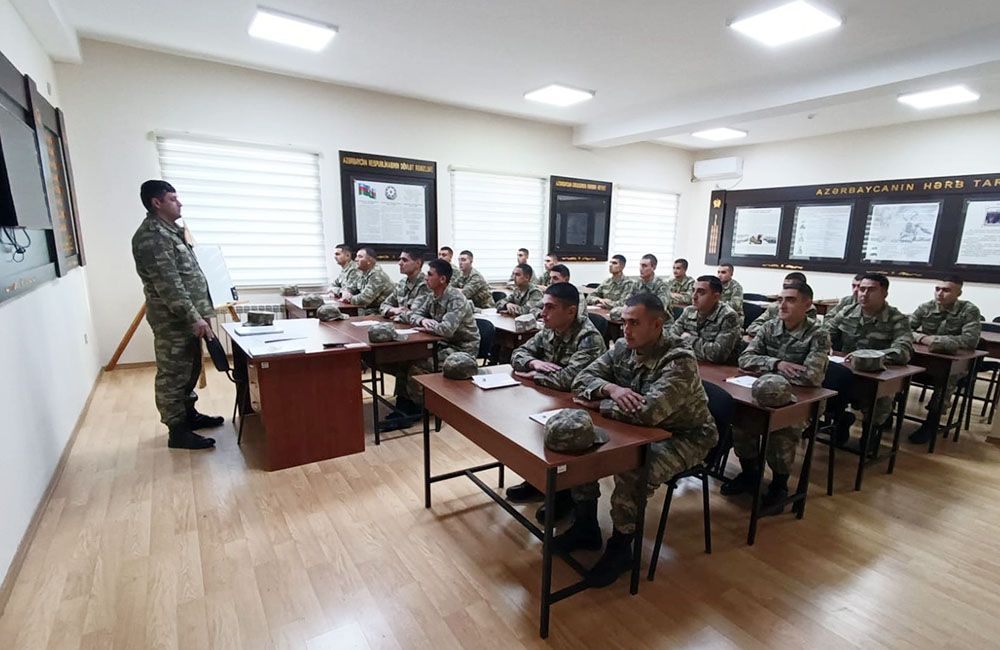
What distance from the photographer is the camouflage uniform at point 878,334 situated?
10.6ft

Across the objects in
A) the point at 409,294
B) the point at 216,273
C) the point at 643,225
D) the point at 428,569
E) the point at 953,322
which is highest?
the point at 643,225

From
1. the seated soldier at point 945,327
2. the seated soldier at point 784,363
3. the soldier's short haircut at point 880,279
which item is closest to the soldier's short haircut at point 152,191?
the seated soldier at point 784,363

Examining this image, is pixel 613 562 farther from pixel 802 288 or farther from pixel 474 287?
pixel 474 287

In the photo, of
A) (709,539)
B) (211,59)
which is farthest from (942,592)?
(211,59)

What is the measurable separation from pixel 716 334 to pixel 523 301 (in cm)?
261

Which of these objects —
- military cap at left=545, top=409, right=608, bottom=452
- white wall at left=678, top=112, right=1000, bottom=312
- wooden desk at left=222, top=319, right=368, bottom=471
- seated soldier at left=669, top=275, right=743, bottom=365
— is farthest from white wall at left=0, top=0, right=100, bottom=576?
white wall at left=678, top=112, right=1000, bottom=312

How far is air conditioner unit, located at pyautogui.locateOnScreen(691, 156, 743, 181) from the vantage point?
27.2ft

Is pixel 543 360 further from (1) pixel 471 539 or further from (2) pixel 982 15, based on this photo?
(2) pixel 982 15

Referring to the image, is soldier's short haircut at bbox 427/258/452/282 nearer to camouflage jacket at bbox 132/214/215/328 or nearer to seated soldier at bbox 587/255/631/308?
camouflage jacket at bbox 132/214/215/328

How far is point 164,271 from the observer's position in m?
3.05

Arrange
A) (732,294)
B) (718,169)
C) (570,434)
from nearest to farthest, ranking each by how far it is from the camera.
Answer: (570,434)
(732,294)
(718,169)

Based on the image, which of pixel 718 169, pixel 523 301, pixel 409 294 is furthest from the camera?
pixel 718 169

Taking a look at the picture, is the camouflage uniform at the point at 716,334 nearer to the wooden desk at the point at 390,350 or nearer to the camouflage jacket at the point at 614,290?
the wooden desk at the point at 390,350

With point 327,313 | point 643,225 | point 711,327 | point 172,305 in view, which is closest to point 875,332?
point 711,327
